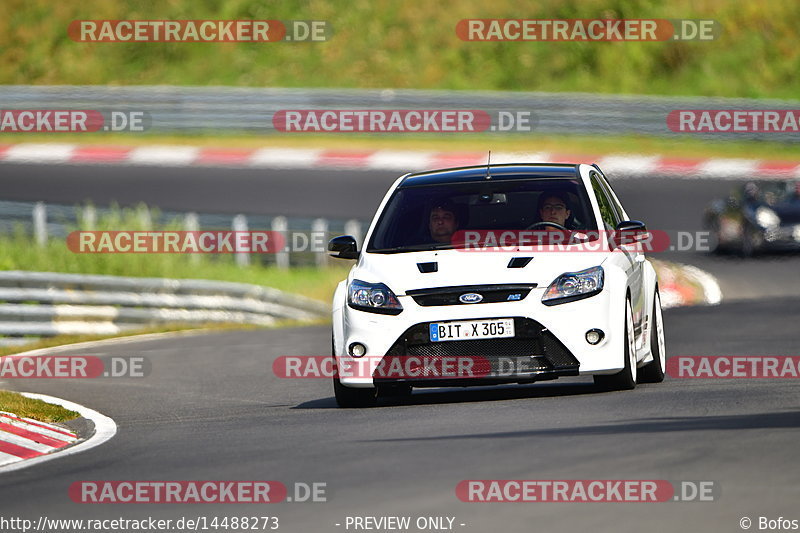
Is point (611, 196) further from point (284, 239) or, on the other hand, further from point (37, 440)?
point (284, 239)

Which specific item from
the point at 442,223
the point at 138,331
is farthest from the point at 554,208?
the point at 138,331

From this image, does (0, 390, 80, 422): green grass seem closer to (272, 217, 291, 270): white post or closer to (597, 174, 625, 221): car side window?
(597, 174, 625, 221): car side window

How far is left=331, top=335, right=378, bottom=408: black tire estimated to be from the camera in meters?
10.9

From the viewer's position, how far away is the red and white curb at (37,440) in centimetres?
A: 941

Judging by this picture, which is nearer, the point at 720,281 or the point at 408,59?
the point at 720,281

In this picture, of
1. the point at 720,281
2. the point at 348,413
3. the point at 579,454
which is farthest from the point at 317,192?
the point at 579,454

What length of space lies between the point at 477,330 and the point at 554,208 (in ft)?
4.63

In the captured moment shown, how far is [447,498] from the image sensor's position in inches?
278

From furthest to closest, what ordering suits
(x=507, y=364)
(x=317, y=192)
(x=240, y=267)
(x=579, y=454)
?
(x=317, y=192) → (x=240, y=267) → (x=507, y=364) → (x=579, y=454)

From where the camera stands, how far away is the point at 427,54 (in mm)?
42531

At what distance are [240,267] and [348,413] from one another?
17170 mm

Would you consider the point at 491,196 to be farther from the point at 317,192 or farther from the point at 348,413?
the point at 317,192

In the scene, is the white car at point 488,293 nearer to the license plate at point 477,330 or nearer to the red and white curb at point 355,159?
the license plate at point 477,330

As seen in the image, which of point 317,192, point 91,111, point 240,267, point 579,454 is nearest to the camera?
point 579,454
